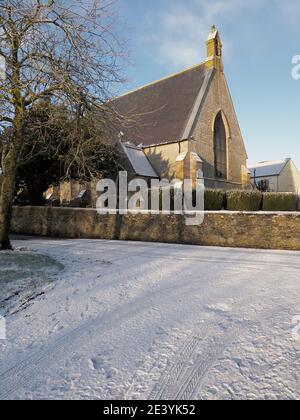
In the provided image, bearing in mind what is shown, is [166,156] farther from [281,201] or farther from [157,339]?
[157,339]

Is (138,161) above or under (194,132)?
under

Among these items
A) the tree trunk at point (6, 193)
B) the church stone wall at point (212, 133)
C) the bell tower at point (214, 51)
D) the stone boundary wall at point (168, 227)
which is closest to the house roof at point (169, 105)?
the bell tower at point (214, 51)

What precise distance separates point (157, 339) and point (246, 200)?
11.4 metres

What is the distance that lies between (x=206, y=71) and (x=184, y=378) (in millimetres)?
27109

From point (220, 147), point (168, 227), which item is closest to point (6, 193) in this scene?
point (168, 227)

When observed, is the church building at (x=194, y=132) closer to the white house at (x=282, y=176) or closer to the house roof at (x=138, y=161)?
the house roof at (x=138, y=161)

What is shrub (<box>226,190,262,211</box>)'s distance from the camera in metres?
13.6

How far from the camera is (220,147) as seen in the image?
25.6 metres

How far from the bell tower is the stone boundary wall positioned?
1917 cm

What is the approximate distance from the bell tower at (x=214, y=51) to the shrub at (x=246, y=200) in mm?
16436

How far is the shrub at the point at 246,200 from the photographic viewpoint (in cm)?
1361

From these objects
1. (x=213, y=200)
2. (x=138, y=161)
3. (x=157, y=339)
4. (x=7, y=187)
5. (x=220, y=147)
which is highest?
(x=220, y=147)
